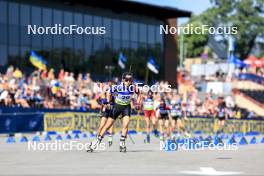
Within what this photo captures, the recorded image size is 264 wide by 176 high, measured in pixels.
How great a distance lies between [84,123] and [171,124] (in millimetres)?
5038

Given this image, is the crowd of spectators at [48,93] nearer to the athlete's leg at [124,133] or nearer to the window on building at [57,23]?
the window on building at [57,23]

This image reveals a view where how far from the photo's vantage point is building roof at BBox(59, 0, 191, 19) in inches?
2094

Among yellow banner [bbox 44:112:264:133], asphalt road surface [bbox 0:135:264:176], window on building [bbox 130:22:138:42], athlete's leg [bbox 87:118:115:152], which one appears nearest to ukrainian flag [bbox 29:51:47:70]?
yellow banner [bbox 44:112:264:133]

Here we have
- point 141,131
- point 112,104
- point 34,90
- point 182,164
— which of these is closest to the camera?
point 182,164

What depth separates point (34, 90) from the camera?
34812 millimetres

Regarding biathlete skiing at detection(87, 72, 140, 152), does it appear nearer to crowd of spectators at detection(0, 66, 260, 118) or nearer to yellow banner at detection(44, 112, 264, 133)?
crowd of spectators at detection(0, 66, 260, 118)

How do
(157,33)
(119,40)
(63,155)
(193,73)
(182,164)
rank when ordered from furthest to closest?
(193,73) → (157,33) → (119,40) → (63,155) → (182,164)

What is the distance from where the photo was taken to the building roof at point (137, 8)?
53.2m

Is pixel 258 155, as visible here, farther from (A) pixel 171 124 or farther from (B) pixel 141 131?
(B) pixel 141 131

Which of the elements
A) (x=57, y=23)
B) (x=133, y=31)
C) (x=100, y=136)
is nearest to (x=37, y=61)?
(x=57, y=23)

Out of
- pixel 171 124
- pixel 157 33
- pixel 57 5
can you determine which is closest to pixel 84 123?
pixel 171 124

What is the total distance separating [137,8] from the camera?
57.5 m

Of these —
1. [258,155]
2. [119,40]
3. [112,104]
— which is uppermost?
[119,40]

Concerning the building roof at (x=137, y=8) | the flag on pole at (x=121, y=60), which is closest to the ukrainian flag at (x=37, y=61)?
the building roof at (x=137, y=8)
